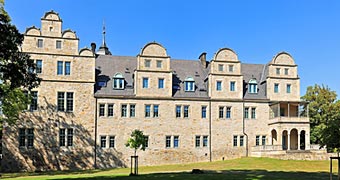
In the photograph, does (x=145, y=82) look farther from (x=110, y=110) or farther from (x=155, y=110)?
(x=110, y=110)

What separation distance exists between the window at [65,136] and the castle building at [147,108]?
0.09m

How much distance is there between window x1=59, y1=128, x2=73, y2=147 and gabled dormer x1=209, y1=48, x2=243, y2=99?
14.6 metres

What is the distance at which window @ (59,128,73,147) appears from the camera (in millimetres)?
37094

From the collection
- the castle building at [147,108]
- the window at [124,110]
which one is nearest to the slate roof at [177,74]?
the castle building at [147,108]

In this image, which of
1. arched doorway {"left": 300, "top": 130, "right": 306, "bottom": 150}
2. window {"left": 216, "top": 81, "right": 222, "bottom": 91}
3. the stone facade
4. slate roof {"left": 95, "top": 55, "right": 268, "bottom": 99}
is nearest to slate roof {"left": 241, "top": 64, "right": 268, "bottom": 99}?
slate roof {"left": 95, "top": 55, "right": 268, "bottom": 99}

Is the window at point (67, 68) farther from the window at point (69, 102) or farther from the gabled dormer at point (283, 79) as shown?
the gabled dormer at point (283, 79)

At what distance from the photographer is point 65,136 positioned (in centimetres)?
3716

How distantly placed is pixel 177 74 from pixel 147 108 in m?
5.50

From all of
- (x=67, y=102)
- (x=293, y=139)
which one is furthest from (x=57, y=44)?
(x=293, y=139)

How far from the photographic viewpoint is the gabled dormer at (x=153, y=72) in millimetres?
39438

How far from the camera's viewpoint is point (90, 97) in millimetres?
38062

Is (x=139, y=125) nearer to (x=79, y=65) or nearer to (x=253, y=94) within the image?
(x=79, y=65)

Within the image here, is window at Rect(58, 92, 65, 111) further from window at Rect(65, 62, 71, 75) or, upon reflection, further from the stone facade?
window at Rect(65, 62, 71, 75)

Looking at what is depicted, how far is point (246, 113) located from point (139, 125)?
11.6 metres
